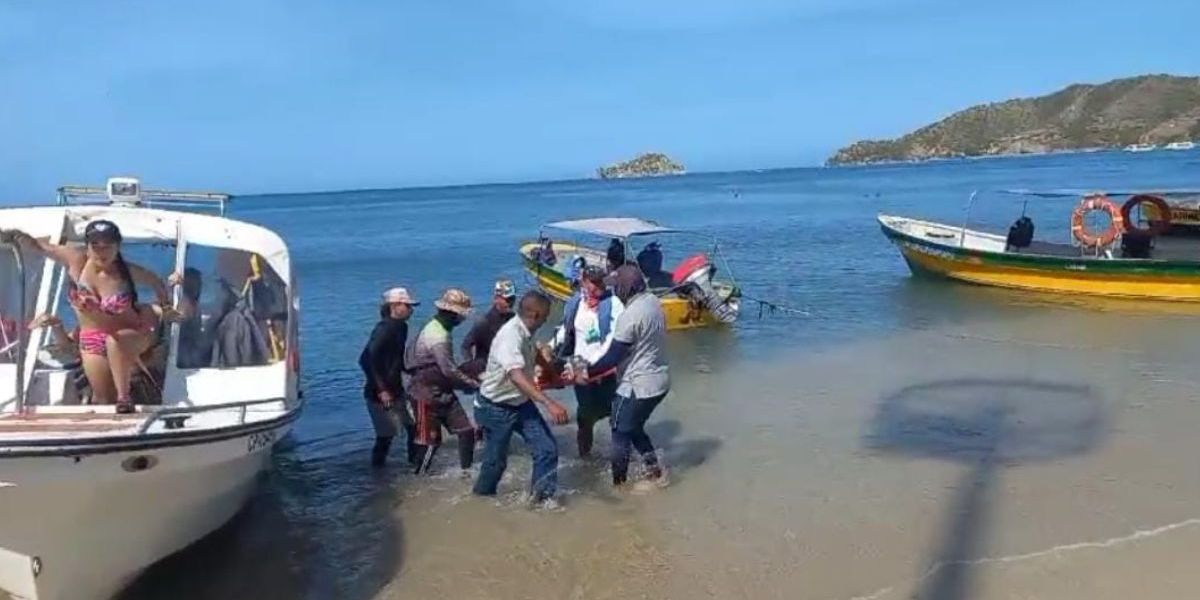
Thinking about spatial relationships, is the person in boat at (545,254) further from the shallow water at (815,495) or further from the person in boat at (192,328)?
the person in boat at (192,328)

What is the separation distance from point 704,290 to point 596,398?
29.1ft

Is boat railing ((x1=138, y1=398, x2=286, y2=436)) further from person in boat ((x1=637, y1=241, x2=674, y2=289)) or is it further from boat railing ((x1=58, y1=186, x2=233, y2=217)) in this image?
person in boat ((x1=637, y1=241, x2=674, y2=289))

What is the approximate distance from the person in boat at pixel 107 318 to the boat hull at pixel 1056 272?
18.5 metres

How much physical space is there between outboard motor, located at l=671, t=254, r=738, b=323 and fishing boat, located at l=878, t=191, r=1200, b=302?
700cm

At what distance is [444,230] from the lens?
65.8 meters

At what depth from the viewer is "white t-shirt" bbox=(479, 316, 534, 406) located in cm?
770

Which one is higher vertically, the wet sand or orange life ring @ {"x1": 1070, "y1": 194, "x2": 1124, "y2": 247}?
orange life ring @ {"x1": 1070, "y1": 194, "x2": 1124, "y2": 247}

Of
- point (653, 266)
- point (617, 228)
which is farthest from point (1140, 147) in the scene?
point (653, 266)

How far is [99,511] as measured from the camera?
228 inches

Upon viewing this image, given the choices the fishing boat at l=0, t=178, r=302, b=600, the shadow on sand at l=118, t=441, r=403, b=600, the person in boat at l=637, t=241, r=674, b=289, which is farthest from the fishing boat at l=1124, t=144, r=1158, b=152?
the fishing boat at l=0, t=178, r=302, b=600

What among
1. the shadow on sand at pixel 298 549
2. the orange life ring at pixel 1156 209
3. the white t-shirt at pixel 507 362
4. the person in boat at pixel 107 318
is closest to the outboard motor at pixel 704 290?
the orange life ring at pixel 1156 209

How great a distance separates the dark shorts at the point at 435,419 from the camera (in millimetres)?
8852

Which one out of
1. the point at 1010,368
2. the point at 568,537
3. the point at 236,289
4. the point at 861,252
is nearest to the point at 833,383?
the point at 1010,368

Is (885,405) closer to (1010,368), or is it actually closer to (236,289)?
(1010,368)
